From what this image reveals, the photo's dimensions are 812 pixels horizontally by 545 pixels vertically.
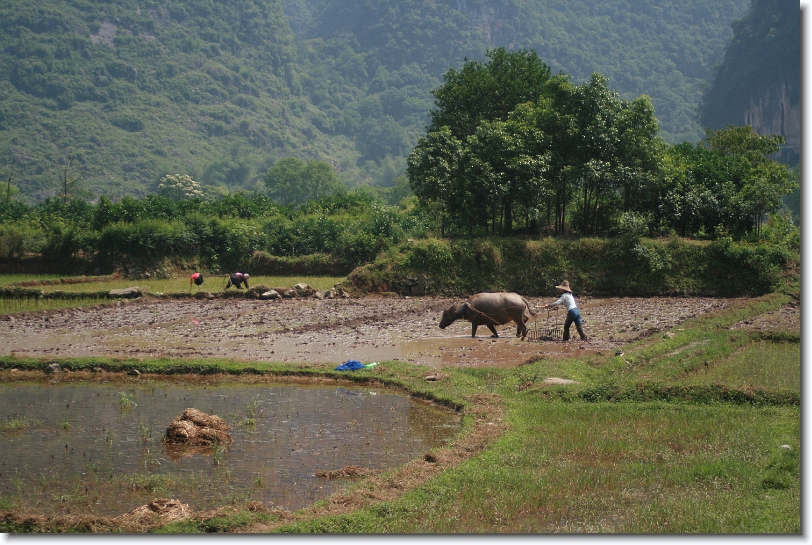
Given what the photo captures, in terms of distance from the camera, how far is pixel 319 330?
20.2 metres

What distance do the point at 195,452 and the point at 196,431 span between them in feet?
1.38

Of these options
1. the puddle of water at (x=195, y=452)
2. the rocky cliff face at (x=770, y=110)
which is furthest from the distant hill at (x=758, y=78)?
the puddle of water at (x=195, y=452)

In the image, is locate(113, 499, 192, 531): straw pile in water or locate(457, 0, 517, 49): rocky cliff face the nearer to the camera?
Answer: locate(113, 499, 192, 531): straw pile in water

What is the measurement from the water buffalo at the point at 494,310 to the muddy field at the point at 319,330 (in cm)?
40

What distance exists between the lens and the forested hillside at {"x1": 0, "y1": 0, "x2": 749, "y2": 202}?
9406 cm

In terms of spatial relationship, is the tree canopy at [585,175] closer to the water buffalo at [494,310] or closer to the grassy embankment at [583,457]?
the water buffalo at [494,310]

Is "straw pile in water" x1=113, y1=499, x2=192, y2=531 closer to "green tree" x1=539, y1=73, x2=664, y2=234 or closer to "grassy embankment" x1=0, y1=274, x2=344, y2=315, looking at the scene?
"grassy embankment" x1=0, y1=274, x2=344, y2=315

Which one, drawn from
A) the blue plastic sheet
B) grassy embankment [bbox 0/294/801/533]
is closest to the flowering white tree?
grassy embankment [bbox 0/294/801/533]

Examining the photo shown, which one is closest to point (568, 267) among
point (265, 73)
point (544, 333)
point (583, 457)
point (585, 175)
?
point (585, 175)

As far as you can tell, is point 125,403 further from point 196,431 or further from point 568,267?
point 568,267

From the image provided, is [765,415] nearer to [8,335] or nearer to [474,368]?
[474,368]

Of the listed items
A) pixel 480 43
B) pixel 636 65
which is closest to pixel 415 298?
pixel 636 65

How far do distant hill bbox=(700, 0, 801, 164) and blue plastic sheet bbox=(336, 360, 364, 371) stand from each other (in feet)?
133

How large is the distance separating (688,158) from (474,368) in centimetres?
2026
